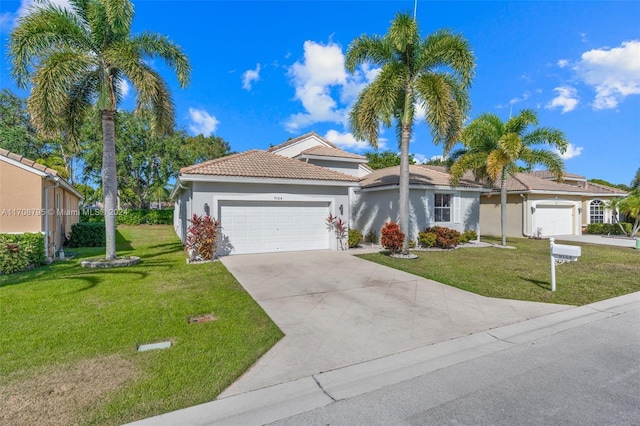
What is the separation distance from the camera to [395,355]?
4.27 m

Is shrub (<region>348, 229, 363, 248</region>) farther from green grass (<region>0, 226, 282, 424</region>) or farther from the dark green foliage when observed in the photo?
the dark green foliage

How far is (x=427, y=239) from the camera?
48.6 feet

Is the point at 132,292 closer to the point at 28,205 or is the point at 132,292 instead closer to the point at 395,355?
the point at 395,355

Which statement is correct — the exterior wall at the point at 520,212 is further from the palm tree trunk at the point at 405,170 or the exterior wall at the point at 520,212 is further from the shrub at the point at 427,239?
the palm tree trunk at the point at 405,170

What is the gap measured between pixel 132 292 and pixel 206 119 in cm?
2573

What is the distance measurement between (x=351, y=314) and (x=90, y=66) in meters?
11.2

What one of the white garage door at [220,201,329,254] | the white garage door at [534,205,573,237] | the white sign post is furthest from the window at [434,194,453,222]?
the white sign post

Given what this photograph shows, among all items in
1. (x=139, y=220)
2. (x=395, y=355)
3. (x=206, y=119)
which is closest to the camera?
(x=395, y=355)

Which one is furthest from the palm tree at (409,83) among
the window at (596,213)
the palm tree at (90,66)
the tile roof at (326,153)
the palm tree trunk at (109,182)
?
the window at (596,213)

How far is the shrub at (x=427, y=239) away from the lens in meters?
14.8

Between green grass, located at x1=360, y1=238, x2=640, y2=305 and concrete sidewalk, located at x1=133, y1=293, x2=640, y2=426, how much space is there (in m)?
1.94

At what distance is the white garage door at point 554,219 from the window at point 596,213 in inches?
167

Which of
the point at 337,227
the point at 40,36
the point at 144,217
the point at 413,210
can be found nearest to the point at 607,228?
the point at 413,210

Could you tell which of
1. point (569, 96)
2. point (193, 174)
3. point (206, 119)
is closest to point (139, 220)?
point (206, 119)
